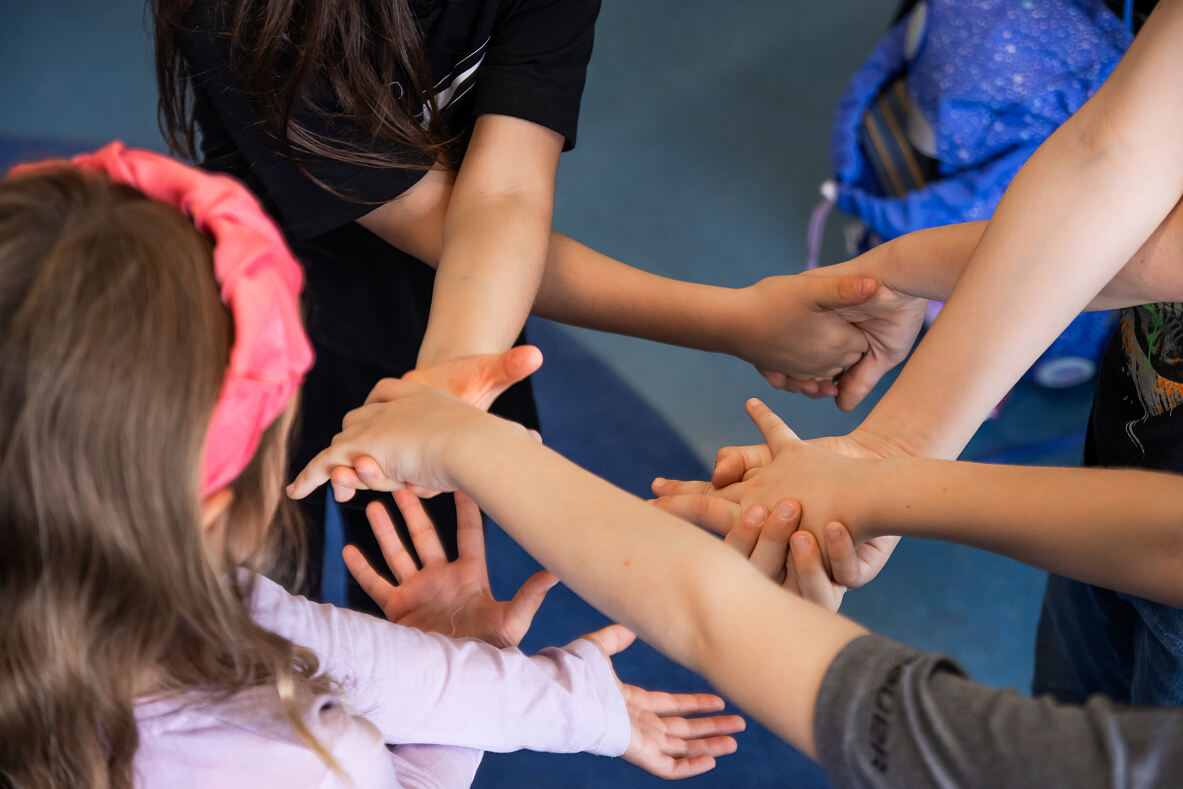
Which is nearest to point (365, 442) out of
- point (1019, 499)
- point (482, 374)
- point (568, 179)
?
point (482, 374)

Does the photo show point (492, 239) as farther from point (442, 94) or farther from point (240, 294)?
point (240, 294)

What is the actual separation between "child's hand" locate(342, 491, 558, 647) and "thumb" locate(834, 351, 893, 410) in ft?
1.38

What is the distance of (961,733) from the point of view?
1.40 feet

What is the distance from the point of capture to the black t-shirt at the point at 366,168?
77 cm

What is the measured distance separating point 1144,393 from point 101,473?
2.26ft

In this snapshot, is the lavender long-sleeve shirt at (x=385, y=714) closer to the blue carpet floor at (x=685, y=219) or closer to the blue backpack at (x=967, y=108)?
the blue carpet floor at (x=685, y=219)

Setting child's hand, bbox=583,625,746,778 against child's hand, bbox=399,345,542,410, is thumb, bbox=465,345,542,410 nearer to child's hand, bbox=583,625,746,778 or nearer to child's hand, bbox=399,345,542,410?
child's hand, bbox=399,345,542,410

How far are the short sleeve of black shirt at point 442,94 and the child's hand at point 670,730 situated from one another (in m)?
0.43

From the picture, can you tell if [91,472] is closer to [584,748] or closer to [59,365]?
[59,365]

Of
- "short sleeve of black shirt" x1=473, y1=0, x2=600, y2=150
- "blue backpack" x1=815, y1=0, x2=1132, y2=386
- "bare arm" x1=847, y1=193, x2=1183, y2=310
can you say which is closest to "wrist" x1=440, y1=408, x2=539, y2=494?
"short sleeve of black shirt" x1=473, y1=0, x2=600, y2=150

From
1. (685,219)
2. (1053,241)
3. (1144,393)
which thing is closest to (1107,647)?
(1144,393)

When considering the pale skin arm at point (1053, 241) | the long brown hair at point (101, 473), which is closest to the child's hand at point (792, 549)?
the pale skin arm at point (1053, 241)

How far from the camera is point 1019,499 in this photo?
0.62 m

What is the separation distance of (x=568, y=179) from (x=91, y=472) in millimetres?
1508
